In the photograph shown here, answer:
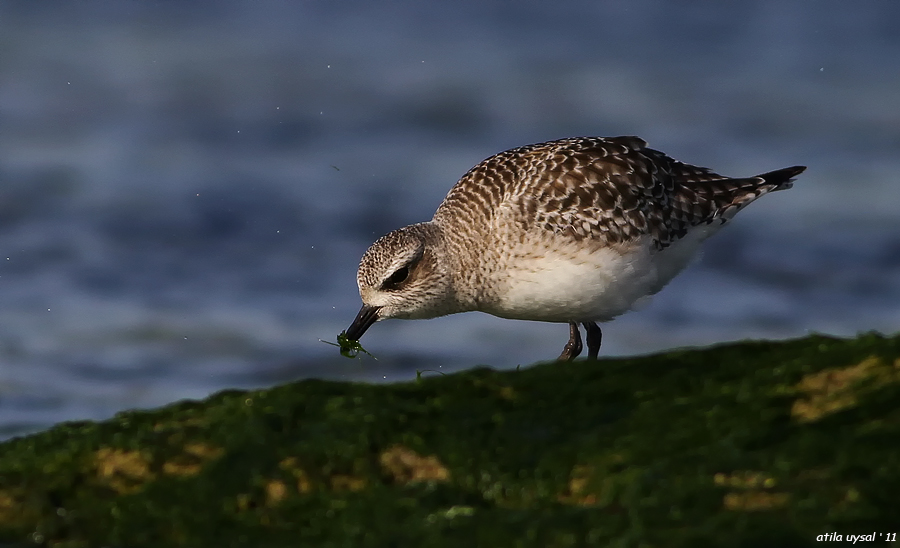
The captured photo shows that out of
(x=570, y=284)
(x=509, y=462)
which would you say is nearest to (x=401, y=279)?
(x=570, y=284)

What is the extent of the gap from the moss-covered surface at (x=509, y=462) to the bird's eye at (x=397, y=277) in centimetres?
325

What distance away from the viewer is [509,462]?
4684 mm

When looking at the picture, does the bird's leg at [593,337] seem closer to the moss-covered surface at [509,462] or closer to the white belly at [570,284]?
the white belly at [570,284]

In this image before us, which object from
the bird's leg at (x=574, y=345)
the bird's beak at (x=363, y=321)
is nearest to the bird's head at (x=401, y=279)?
the bird's beak at (x=363, y=321)

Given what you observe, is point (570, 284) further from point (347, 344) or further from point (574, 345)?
point (347, 344)

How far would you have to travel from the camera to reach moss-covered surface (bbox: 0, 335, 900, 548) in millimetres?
4023

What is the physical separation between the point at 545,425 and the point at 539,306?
3.53m

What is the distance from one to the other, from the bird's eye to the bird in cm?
1

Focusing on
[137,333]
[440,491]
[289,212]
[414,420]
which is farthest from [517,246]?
[289,212]

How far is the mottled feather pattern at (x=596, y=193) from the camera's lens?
8.77 meters

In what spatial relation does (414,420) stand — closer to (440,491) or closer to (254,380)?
(440,491)

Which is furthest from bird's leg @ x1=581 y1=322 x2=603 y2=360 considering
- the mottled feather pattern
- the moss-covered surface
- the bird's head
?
the moss-covered surface

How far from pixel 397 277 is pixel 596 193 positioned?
5.39 feet

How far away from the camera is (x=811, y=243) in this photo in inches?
563
